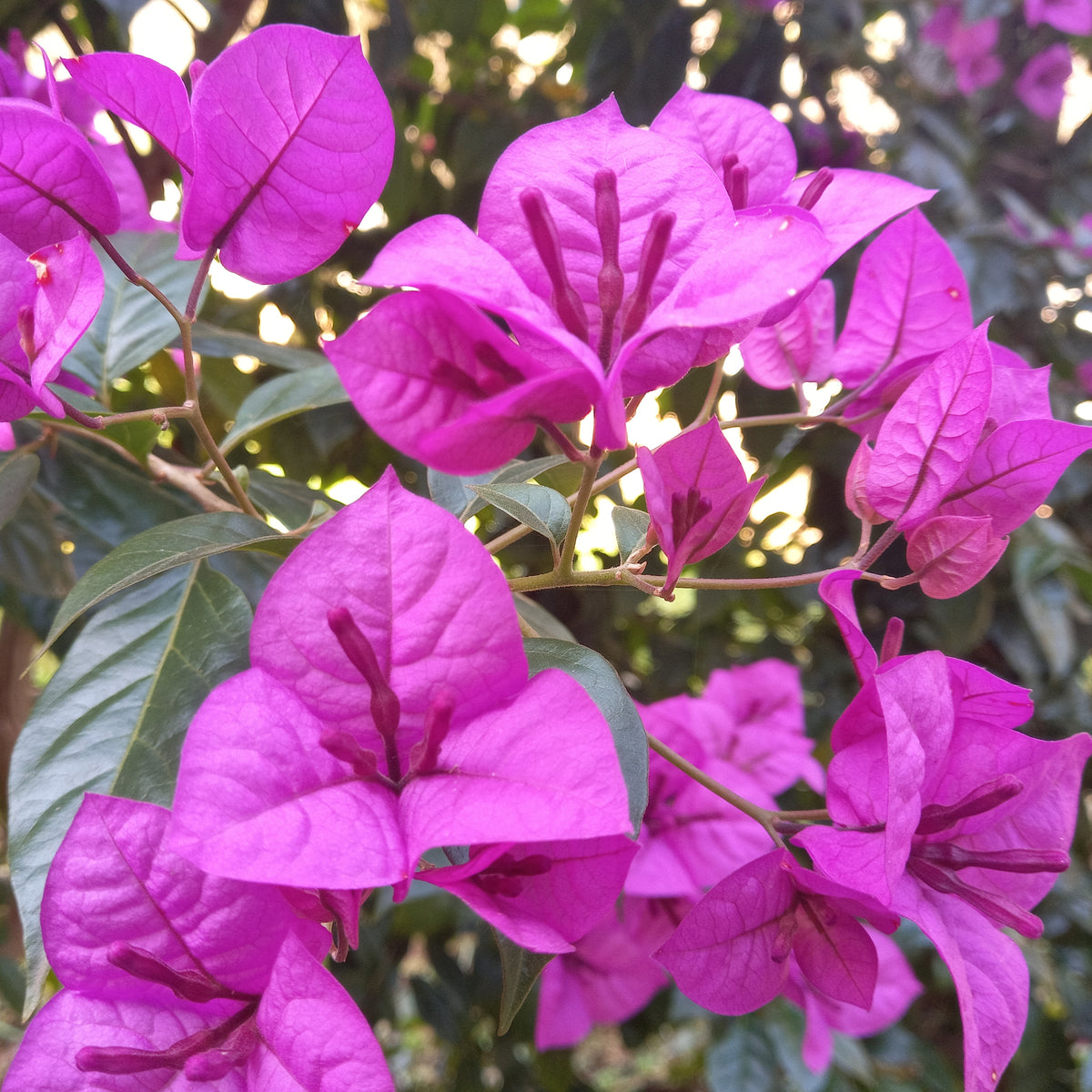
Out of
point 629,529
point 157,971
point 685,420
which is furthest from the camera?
point 685,420

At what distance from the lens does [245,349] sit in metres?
0.55

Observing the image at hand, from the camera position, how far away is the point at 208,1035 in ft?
0.83

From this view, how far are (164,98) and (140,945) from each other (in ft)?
0.90

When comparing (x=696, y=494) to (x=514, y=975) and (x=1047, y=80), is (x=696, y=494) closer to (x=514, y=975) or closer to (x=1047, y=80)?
(x=514, y=975)

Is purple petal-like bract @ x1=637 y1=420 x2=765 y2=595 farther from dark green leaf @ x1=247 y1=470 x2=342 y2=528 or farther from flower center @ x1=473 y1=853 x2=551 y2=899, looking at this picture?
dark green leaf @ x1=247 y1=470 x2=342 y2=528

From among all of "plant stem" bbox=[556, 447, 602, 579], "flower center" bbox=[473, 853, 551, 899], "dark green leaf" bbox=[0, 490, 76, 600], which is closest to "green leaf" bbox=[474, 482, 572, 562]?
"plant stem" bbox=[556, 447, 602, 579]

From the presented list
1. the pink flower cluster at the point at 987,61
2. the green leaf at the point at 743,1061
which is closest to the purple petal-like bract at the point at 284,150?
the green leaf at the point at 743,1061

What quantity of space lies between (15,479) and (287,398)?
0.14 meters

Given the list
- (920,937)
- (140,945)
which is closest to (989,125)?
(920,937)

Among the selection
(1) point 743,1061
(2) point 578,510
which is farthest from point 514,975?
(1) point 743,1061

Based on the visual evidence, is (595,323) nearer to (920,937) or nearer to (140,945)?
(140,945)

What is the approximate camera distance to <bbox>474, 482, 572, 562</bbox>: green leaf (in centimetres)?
31

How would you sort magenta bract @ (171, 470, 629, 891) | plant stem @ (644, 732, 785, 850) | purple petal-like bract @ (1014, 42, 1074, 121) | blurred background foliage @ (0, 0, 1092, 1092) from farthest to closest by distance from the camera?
purple petal-like bract @ (1014, 42, 1074, 121) → blurred background foliage @ (0, 0, 1092, 1092) → plant stem @ (644, 732, 785, 850) → magenta bract @ (171, 470, 629, 891)

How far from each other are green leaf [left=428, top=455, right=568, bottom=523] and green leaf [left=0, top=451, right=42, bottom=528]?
197 millimetres
